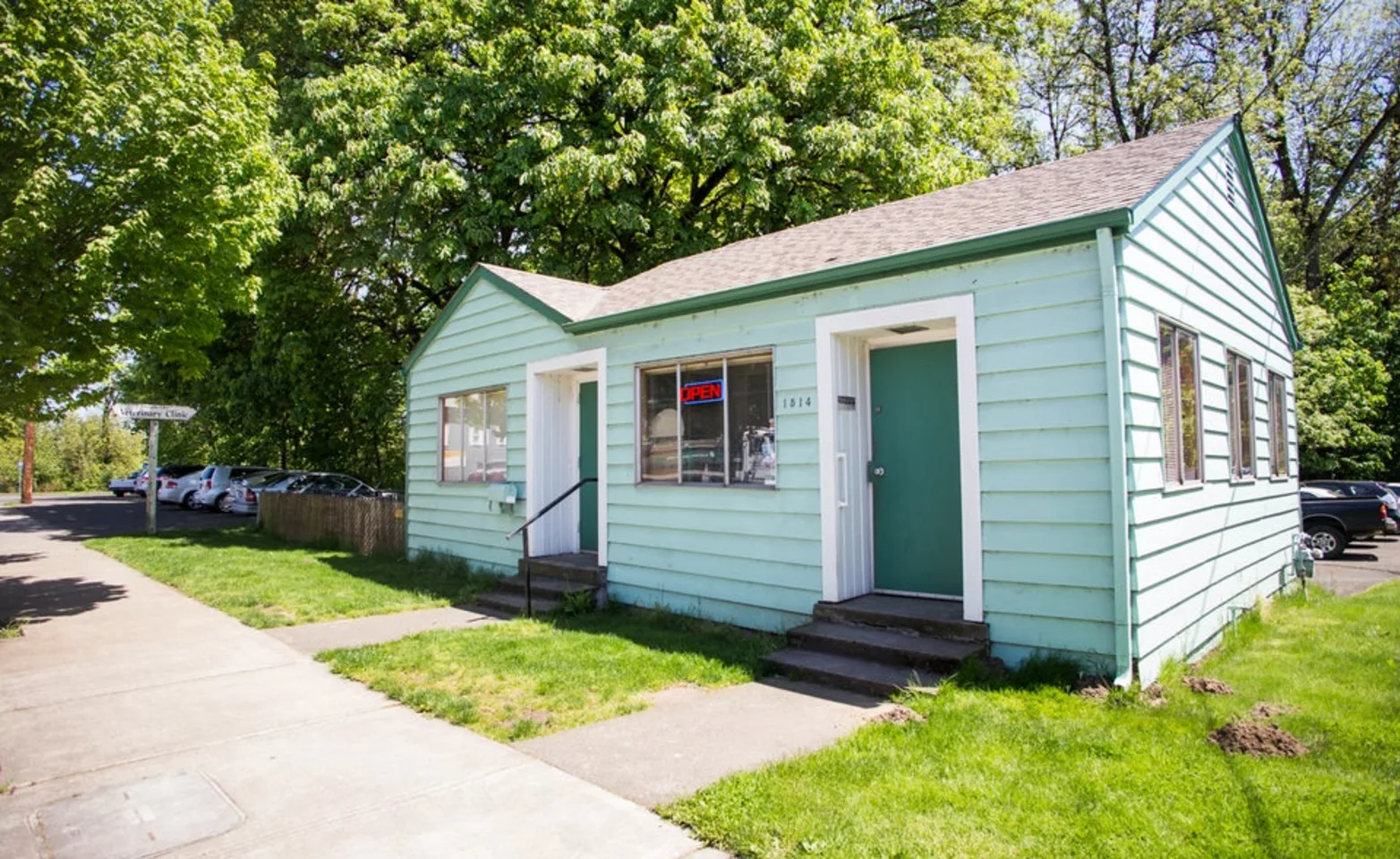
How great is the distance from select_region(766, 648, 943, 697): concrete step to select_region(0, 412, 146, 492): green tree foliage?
2006 inches

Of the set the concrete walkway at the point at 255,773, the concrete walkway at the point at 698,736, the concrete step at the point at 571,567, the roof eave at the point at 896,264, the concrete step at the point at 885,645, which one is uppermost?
the roof eave at the point at 896,264

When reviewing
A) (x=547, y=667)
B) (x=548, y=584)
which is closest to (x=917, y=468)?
(x=547, y=667)

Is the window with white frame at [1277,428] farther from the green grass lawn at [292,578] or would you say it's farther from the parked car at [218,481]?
the parked car at [218,481]

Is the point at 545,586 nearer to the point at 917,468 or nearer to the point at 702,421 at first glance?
the point at 702,421

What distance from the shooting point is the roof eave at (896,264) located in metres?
5.08

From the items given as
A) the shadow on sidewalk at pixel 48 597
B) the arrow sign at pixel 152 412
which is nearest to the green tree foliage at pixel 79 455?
the arrow sign at pixel 152 412

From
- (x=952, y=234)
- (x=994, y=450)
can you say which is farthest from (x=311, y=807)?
(x=952, y=234)

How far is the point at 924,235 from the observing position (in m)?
6.46

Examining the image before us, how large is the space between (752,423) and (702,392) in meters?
0.70

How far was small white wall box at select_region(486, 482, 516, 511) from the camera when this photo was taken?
9.68 metres

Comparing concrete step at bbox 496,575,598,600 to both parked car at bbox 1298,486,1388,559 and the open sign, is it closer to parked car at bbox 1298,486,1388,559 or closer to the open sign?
the open sign

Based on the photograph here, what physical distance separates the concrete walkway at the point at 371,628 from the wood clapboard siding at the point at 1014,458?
9.82ft

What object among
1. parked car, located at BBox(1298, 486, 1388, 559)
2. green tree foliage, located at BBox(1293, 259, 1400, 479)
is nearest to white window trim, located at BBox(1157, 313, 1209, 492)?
parked car, located at BBox(1298, 486, 1388, 559)

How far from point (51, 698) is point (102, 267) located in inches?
167
